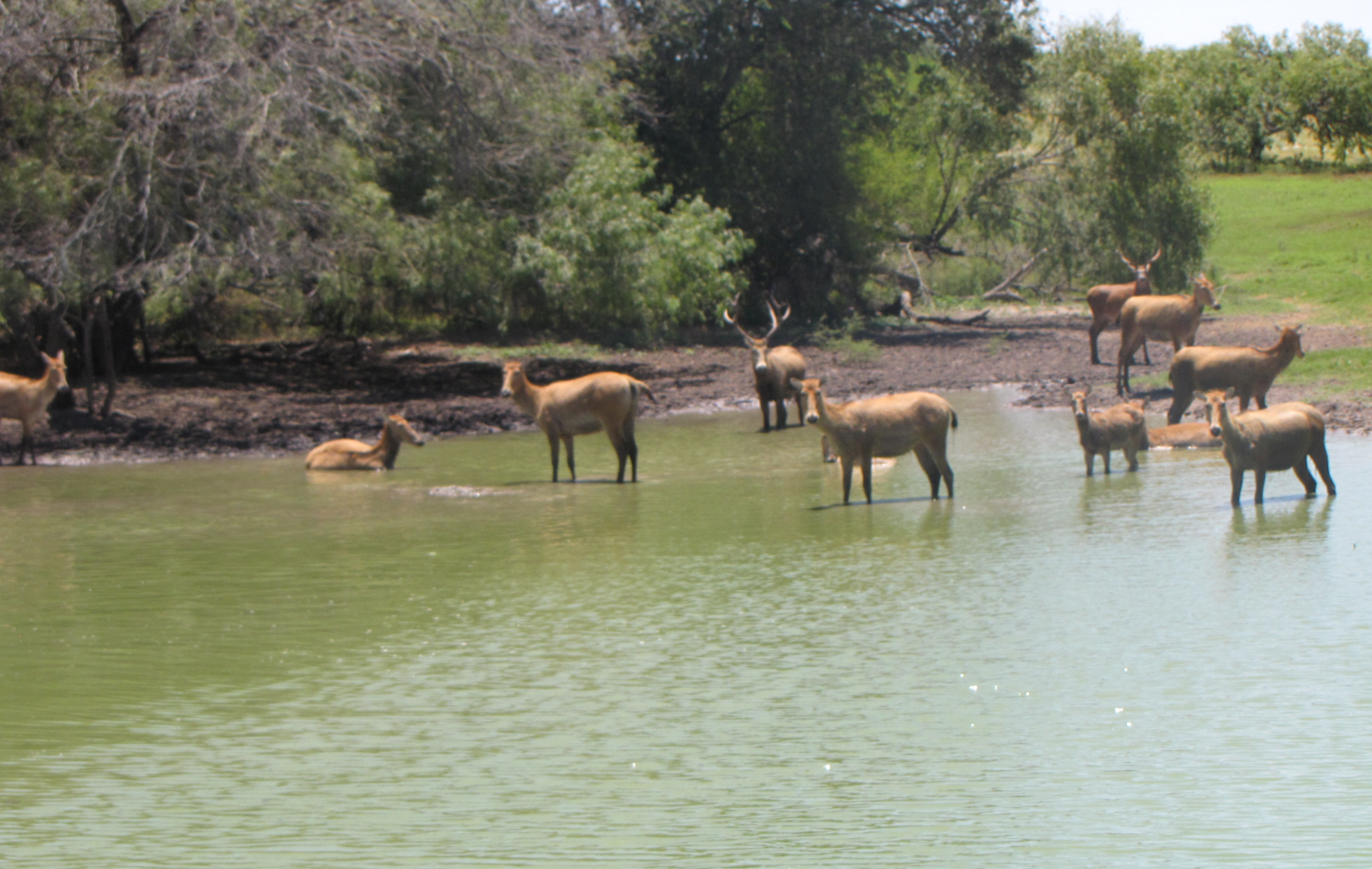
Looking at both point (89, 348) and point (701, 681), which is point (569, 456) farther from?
point (701, 681)

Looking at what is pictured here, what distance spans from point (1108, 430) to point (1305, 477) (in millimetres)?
2373

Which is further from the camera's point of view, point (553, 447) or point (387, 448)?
point (387, 448)

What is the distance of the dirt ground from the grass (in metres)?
2.92

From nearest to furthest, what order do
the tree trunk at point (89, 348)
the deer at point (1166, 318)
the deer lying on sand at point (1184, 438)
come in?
A: the deer lying on sand at point (1184, 438)
the tree trunk at point (89, 348)
the deer at point (1166, 318)

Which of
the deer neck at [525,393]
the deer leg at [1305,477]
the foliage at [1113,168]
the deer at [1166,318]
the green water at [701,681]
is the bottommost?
the green water at [701,681]

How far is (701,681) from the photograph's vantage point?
8.51 m

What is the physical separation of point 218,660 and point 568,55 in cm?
2010

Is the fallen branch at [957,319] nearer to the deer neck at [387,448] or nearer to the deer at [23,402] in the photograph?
the deer neck at [387,448]

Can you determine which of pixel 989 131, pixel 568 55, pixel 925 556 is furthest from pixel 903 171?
pixel 925 556

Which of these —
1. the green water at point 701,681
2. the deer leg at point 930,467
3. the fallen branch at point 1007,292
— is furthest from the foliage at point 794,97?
the green water at point 701,681

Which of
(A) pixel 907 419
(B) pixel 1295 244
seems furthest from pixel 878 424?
(B) pixel 1295 244

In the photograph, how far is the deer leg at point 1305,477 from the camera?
1345 cm

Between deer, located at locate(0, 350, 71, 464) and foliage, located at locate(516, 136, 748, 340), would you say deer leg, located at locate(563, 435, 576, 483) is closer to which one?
deer, located at locate(0, 350, 71, 464)

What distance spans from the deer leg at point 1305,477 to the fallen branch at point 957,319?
82.8 ft
